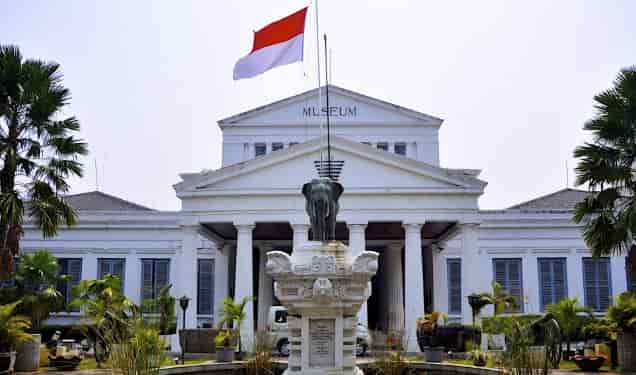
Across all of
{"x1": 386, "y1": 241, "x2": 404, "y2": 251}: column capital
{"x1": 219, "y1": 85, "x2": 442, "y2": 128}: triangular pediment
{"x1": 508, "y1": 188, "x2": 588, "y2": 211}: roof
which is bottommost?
{"x1": 386, "y1": 241, "x2": 404, "y2": 251}: column capital

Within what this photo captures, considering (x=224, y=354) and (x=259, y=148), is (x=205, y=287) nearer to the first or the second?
(x=259, y=148)

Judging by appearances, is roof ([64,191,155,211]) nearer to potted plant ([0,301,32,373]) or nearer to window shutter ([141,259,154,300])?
window shutter ([141,259,154,300])

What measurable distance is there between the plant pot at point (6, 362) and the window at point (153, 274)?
2182 centimetres

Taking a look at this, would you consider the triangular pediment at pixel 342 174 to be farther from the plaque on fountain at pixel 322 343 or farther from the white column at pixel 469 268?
the plaque on fountain at pixel 322 343

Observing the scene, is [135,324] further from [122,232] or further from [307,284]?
[122,232]

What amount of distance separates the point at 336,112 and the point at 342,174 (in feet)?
38.2

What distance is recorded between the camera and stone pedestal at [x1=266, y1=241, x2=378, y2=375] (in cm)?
1325

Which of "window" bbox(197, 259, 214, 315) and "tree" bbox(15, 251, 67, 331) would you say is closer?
"tree" bbox(15, 251, 67, 331)

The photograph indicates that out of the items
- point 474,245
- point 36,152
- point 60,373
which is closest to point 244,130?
point 474,245

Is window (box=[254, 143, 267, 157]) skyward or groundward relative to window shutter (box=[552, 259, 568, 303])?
skyward

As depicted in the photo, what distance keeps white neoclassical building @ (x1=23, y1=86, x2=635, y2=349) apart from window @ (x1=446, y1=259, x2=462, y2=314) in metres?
0.06

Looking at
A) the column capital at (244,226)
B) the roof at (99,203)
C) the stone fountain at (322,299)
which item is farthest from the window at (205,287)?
the stone fountain at (322,299)

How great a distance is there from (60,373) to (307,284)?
408 inches

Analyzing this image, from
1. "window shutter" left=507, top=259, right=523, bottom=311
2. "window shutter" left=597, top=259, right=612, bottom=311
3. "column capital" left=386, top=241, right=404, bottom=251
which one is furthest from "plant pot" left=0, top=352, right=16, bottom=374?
"window shutter" left=597, top=259, right=612, bottom=311
